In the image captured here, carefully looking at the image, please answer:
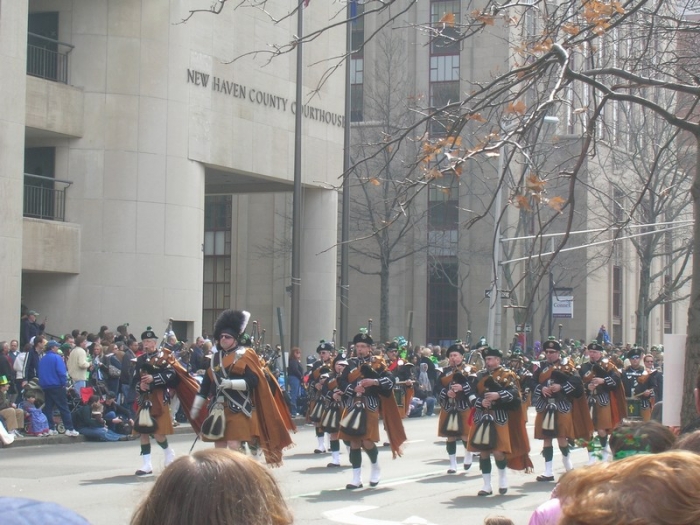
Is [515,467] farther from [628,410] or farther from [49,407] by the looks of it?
[49,407]

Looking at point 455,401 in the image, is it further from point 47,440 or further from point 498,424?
point 47,440

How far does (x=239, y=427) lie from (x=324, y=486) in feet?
6.03

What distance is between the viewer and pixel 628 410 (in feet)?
61.2

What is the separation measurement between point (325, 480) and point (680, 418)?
8.57 m

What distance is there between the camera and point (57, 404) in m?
20.2

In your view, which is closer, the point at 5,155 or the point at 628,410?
the point at 628,410

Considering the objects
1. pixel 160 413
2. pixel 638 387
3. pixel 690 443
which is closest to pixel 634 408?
pixel 638 387

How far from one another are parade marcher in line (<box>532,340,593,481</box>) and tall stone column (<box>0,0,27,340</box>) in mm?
14321

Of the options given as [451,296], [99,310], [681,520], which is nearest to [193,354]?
[99,310]

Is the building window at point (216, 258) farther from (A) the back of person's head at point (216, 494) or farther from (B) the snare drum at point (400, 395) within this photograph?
(A) the back of person's head at point (216, 494)

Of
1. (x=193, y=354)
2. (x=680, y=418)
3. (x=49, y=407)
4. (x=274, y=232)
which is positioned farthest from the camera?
(x=274, y=232)

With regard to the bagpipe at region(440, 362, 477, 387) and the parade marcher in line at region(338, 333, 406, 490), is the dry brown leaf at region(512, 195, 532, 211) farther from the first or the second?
the bagpipe at region(440, 362, 477, 387)

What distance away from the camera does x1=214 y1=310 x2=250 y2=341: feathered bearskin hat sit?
13.0 meters

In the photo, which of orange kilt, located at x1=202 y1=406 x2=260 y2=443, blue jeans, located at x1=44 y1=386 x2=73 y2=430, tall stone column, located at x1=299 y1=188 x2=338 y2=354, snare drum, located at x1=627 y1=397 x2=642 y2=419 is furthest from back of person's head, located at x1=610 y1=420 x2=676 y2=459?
tall stone column, located at x1=299 y1=188 x2=338 y2=354
